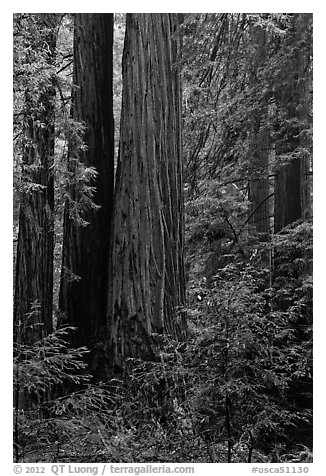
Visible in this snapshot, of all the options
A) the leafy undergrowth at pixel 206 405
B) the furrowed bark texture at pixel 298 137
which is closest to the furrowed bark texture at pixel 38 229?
the leafy undergrowth at pixel 206 405

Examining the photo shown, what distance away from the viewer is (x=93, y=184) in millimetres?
5520

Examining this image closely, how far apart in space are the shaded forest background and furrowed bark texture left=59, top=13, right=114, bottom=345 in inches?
0.5

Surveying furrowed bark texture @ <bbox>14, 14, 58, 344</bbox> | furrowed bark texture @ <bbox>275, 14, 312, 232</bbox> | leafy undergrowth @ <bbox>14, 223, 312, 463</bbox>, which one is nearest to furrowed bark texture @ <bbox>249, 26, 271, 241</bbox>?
furrowed bark texture @ <bbox>275, 14, 312, 232</bbox>

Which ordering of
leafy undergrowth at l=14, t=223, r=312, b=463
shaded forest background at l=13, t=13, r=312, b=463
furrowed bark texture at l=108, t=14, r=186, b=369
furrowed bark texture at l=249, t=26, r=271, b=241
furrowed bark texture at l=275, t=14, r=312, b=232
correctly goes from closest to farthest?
leafy undergrowth at l=14, t=223, r=312, b=463 < shaded forest background at l=13, t=13, r=312, b=463 < furrowed bark texture at l=108, t=14, r=186, b=369 < furrowed bark texture at l=275, t=14, r=312, b=232 < furrowed bark texture at l=249, t=26, r=271, b=241

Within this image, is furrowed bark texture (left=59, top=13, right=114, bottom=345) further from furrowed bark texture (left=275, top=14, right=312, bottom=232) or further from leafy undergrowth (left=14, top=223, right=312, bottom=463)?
furrowed bark texture (left=275, top=14, right=312, bottom=232)

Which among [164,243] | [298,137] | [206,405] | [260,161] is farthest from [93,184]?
[206,405]

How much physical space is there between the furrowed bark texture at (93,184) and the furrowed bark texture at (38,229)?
24 cm

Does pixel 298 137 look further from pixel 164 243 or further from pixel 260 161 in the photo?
pixel 164 243

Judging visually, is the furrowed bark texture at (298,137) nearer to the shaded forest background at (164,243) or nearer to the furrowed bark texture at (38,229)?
the shaded forest background at (164,243)

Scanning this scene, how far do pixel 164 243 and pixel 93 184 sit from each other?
0.90 meters

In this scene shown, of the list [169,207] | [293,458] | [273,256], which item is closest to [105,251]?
[169,207]

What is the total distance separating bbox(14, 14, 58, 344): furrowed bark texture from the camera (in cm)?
527

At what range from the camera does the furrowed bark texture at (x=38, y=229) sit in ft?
17.3

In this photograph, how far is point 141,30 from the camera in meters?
5.37
